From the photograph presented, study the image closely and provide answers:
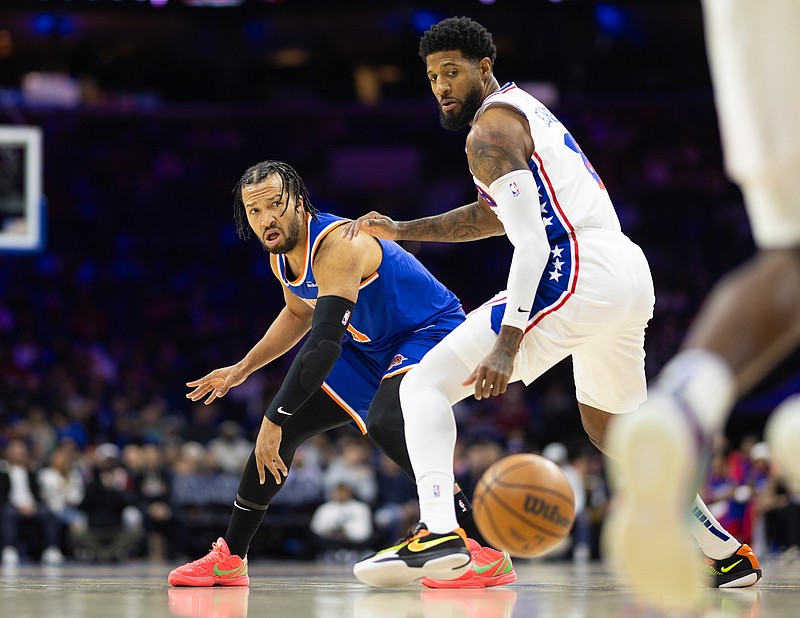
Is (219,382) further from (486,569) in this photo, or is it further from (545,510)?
(545,510)

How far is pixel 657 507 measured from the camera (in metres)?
2.13

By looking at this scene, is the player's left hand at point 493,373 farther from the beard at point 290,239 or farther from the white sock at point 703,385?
the white sock at point 703,385

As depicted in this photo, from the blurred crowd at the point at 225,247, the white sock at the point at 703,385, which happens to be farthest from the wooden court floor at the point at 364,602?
the blurred crowd at the point at 225,247

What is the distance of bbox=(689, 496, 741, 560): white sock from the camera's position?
4.57 meters

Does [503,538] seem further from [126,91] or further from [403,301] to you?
[126,91]

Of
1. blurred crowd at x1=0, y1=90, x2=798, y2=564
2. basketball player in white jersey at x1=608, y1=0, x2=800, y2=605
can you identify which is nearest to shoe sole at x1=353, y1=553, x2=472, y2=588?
basketball player in white jersey at x1=608, y1=0, x2=800, y2=605

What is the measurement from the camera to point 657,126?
19.7m

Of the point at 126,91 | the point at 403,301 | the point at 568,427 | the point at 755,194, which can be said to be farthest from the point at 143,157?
the point at 755,194

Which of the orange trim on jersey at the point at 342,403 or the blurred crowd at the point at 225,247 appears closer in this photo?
the orange trim on jersey at the point at 342,403

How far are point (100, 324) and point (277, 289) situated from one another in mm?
3178

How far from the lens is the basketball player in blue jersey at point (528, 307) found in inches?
154

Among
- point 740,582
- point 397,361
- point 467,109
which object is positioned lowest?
point 740,582

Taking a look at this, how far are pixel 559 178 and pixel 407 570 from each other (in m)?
1.55

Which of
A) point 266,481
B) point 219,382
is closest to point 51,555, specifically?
point 219,382
